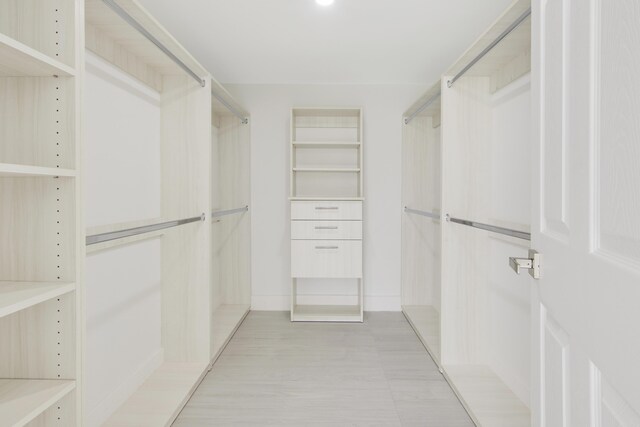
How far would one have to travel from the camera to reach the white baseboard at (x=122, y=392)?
1.76 m

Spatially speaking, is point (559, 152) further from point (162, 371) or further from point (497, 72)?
point (162, 371)

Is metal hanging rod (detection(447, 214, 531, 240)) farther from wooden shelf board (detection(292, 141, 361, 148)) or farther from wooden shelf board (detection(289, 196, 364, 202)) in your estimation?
wooden shelf board (detection(292, 141, 361, 148))

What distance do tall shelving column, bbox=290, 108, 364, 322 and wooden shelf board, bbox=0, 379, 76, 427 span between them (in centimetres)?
224

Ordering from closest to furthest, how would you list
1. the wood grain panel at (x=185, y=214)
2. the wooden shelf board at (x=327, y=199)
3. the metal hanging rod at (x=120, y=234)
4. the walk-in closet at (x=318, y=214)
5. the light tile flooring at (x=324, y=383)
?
the walk-in closet at (x=318, y=214) < the metal hanging rod at (x=120, y=234) < the light tile flooring at (x=324, y=383) < the wood grain panel at (x=185, y=214) < the wooden shelf board at (x=327, y=199)

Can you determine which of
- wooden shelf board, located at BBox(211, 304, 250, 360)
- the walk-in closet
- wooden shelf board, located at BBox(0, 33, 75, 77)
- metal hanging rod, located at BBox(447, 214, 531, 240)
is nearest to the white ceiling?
the walk-in closet

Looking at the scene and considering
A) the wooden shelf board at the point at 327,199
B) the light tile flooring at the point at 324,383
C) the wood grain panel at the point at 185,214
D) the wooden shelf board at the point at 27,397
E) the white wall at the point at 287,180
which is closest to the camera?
the wooden shelf board at the point at 27,397

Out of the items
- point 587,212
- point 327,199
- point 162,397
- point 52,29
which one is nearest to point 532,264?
point 587,212

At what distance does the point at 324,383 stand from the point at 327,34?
2.14 m

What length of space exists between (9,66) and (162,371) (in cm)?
182

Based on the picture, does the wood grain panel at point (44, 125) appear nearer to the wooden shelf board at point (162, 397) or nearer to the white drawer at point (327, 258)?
the wooden shelf board at point (162, 397)

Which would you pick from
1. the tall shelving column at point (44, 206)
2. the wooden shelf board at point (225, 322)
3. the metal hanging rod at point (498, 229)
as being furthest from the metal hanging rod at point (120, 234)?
the metal hanging rod at point (498, 229)

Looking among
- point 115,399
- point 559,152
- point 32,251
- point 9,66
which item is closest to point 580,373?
point 559,152

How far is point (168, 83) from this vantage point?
237 centimetres

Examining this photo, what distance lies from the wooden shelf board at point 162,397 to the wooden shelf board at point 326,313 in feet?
3.78
